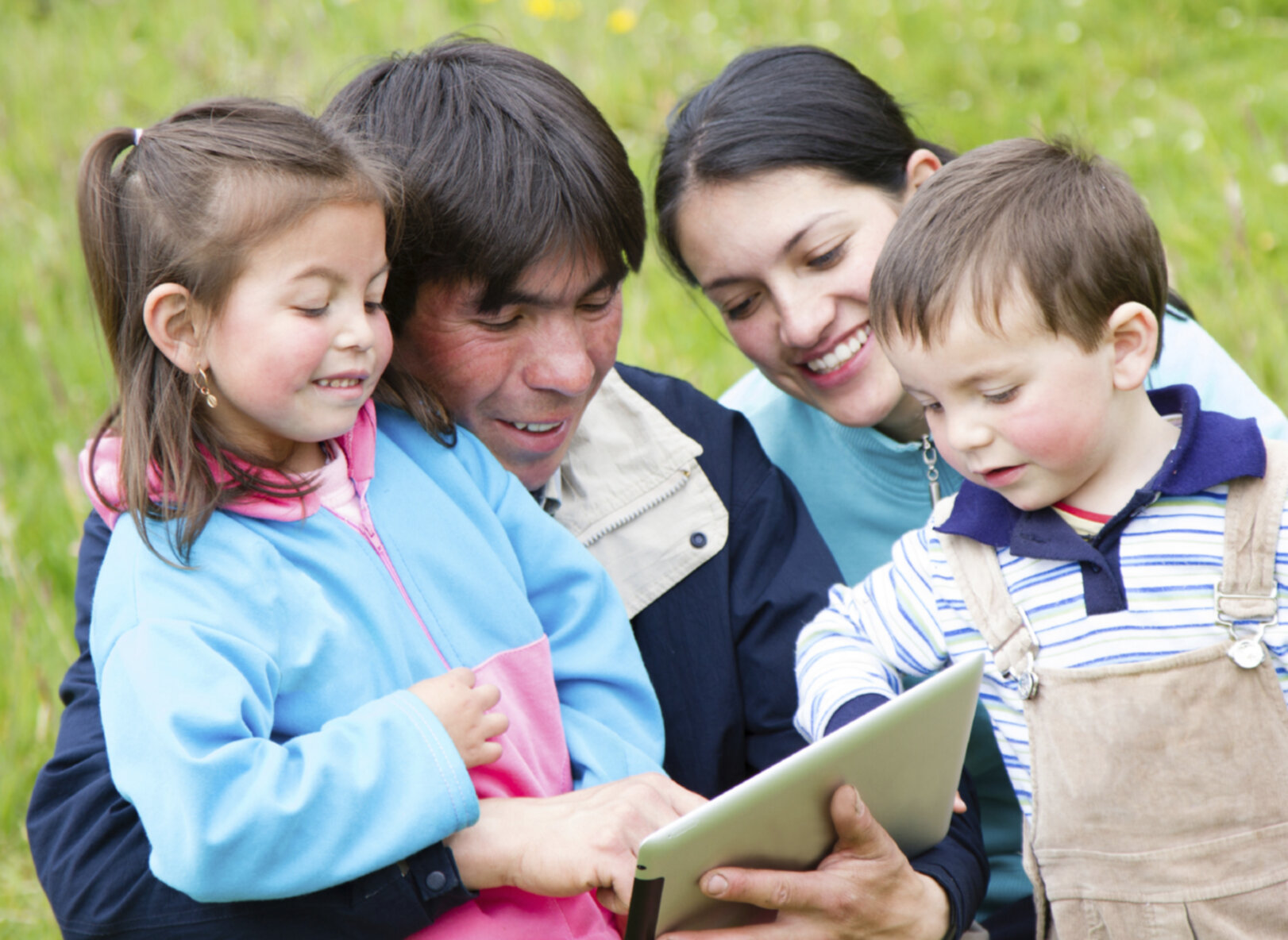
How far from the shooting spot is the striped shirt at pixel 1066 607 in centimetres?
163

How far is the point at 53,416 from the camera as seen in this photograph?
3875 mm

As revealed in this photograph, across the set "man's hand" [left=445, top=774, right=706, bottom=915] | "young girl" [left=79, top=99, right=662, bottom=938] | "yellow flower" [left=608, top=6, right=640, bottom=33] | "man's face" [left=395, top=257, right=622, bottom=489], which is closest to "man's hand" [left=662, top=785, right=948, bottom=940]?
"man's hand" [left=445, top=774, right=706, bottom=915]

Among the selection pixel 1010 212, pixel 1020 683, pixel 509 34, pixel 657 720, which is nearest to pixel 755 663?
pixel 657 720

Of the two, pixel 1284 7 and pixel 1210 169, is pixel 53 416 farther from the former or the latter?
pixel 1284 7

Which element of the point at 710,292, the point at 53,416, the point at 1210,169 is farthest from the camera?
the point at 1210,169

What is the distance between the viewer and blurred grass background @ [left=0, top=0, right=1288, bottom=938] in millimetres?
3645

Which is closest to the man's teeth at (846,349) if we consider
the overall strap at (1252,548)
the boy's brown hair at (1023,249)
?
the boy's brown hair at (1023,249)

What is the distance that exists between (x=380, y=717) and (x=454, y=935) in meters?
0.33

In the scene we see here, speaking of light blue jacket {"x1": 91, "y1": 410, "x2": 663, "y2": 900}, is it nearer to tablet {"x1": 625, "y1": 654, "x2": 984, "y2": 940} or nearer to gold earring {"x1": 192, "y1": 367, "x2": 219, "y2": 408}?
gold earring {"x1": 192, "y1": 367, "x2": 219, "y2": 408}

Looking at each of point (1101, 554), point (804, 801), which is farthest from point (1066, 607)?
point (804, 801)

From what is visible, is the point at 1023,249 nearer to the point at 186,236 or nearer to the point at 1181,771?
the point at 1181,771

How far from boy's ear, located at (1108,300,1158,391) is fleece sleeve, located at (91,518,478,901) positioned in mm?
965

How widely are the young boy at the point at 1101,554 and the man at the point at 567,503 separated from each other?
26 centimetres

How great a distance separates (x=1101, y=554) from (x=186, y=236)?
1233 millimetres
